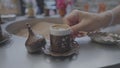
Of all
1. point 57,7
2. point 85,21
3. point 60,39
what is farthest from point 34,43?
point 57,7

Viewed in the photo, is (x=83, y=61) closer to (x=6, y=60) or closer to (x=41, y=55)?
(x=41, y=55)

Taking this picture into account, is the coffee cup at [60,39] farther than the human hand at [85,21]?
No

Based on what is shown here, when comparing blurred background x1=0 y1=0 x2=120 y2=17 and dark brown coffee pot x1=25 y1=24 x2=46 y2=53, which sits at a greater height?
dark brown coffee pot x1=25 y1=24 x2=46 y2=53

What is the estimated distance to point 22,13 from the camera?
148 cm

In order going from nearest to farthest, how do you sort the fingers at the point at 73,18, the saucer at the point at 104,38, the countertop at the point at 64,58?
the countertop at the point at 64,58 → the saucer at the point at 104,38 → the fingers at the point at 73,18

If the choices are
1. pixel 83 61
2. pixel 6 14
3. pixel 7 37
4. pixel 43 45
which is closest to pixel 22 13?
pixel 6 14

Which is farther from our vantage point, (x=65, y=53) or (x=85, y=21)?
(x=85, y=21)

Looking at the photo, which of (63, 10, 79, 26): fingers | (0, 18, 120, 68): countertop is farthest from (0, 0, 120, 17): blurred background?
(0, 18, 120, 68): countertop

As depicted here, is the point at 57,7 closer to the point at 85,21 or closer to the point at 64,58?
the point at 85,21

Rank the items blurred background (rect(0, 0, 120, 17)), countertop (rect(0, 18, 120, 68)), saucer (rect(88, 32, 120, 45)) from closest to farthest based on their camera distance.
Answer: countertop (rect(0, 18, 120, 68)), saucer (rect(88, 32, 120, 45)), blurred background (rect(0, 0, 120, 17))

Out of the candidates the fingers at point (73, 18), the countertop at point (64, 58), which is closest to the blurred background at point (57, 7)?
the fingers at point (73, 18)

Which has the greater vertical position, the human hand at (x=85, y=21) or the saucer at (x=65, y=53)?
the human hand at (x=85, y=21)

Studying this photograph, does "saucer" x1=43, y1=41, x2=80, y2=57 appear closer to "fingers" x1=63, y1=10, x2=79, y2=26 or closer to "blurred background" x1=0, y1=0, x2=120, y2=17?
"fingers" x1=63, y1=10, x2=79, y2=26

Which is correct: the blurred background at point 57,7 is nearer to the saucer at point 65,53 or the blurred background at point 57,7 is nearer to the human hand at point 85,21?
the human hand at point 85,21
